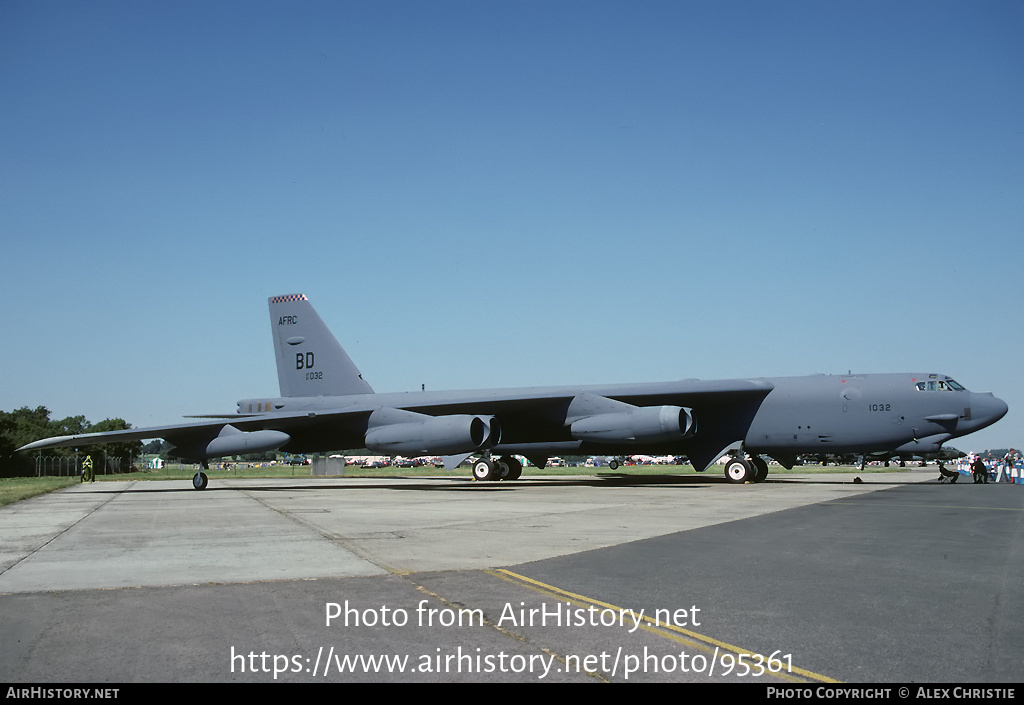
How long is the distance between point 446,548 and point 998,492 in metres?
17.1

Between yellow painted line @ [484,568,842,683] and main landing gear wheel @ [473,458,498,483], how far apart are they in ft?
83.1

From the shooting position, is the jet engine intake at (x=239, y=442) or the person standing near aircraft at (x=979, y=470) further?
the person standing near aircraft at (x=979, y=470)

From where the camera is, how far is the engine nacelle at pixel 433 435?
22.8 metres

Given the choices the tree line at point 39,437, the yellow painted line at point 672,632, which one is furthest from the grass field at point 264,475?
the yellow painted line at point 672,632

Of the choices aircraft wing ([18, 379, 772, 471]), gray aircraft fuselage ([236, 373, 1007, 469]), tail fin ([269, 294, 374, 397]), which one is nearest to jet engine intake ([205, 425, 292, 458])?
aircraft wing ([18, 379, 772, 471])

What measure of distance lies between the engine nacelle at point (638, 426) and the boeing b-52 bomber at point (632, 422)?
3 cm

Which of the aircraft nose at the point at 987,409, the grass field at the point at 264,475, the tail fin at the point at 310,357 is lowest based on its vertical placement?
the grass field at the point at 264,475

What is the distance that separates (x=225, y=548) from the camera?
9023mm

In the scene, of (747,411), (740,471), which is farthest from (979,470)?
(747,411)

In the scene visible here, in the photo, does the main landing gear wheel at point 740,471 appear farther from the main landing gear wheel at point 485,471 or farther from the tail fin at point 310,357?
the tail fin at point 310,357

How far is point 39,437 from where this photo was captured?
8162 cm

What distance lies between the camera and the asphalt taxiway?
4035 millimetres

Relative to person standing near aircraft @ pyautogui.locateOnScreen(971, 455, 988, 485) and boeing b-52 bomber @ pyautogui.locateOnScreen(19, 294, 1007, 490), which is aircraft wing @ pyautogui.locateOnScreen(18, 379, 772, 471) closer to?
boeing b-52 bomber @ pyautogui.locateOnScreen(19, 294, 1007, 490)

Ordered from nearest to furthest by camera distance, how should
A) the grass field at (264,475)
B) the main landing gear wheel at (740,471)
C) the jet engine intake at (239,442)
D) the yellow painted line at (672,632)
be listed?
the yellow painted line at (672,632) → the jet engine intake at (239,442) → the grass field at (264,475) → the main landing gear wheel at (740,471)
